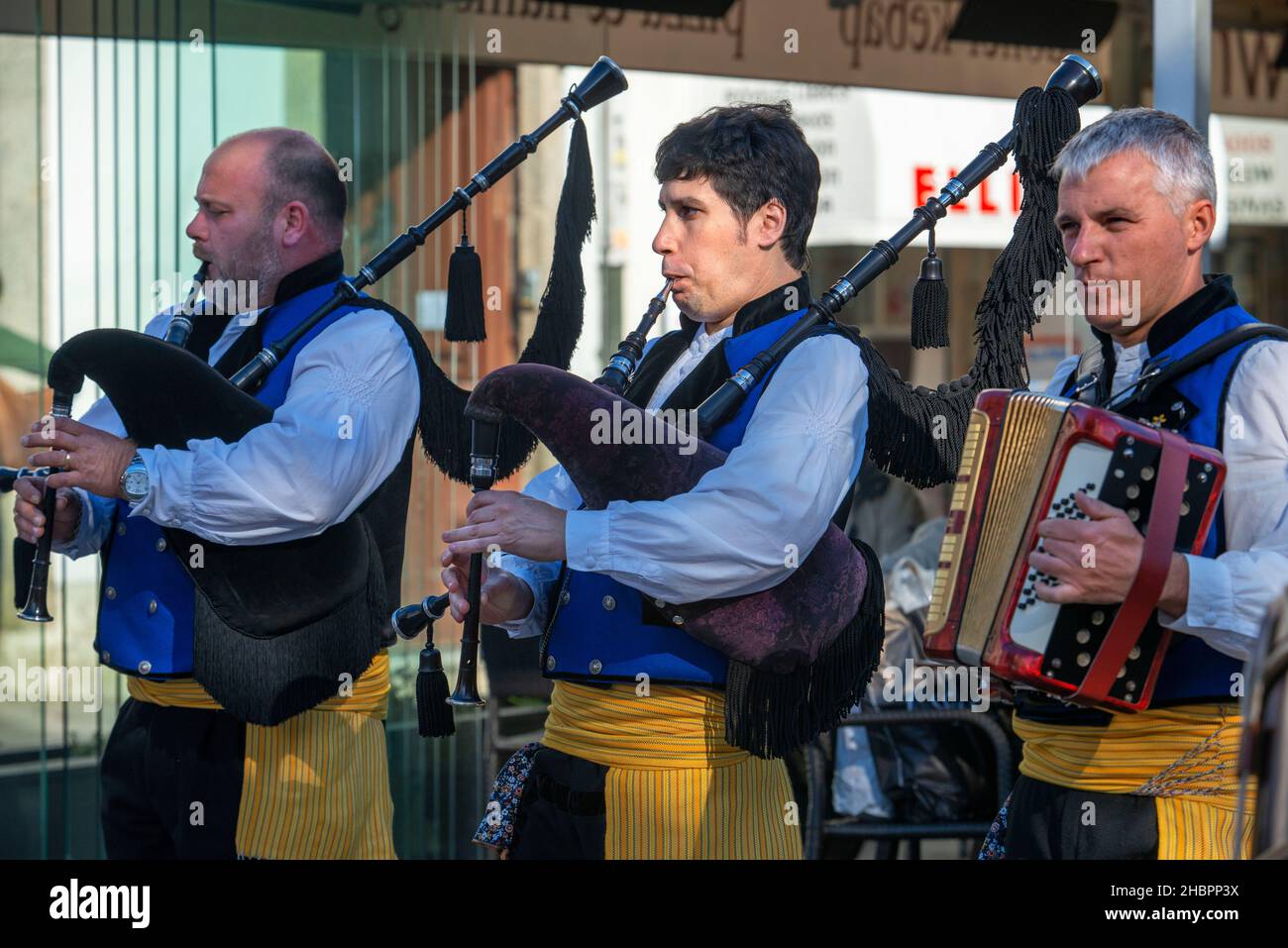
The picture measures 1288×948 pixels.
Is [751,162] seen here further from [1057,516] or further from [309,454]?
[309,454]

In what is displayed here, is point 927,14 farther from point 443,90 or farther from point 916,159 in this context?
point 443,90

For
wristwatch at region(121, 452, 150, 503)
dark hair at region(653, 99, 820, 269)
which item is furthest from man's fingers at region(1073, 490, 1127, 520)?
wristwatch at region(121, 452, 150, 503)

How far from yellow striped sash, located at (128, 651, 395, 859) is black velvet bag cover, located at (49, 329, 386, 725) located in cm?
10

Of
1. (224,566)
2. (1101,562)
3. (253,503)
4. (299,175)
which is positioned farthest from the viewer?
(299,175)


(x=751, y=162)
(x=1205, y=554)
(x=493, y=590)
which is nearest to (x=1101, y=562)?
(x=1205, y=554)

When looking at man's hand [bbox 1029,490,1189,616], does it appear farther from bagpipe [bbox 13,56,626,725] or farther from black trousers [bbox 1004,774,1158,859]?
bagpipe [bbox 13,56,626,725]

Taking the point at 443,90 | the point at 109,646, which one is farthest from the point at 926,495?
the point at 109,646

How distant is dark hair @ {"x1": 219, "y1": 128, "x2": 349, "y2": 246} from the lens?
3.05m

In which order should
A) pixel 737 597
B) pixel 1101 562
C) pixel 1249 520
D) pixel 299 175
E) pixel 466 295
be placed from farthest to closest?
pixel 466 295 < pixel 299 175 < pixel 737 597 < pixel 1249 520 < pixel 1101 562

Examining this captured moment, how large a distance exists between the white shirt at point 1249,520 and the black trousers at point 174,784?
1.65 m

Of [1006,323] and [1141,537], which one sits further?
[1006,323]

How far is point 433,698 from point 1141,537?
46.6 inches

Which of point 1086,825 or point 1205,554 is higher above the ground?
point 1205,554

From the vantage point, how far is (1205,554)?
222cm
